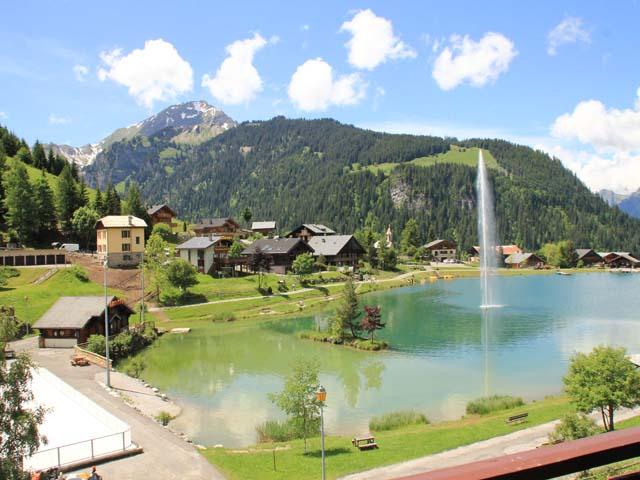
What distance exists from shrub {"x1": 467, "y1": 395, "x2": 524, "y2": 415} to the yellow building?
71.5 meters

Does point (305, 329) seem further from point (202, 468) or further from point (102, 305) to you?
point (202, 468)

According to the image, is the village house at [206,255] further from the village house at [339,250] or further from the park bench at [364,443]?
the park bench at [364,443]

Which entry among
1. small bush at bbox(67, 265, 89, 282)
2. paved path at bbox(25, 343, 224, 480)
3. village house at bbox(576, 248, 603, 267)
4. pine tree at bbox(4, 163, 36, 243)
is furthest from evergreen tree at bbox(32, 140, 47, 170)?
village house at bbox(576, 248, 603, 267)

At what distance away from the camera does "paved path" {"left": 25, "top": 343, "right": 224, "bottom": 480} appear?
2338 cm

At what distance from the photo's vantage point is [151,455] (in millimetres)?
25531

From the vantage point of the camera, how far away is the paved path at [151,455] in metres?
23.4

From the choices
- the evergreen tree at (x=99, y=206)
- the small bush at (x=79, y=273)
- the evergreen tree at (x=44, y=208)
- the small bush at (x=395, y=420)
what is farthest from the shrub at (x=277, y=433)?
the evergreen tree at (x=99, y=206)

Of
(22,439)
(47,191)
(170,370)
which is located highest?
(47,191)

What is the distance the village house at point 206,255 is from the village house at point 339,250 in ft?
91.6

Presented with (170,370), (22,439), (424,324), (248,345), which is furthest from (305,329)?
(22,439)

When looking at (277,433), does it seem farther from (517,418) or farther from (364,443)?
(517,418)

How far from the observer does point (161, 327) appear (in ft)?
221

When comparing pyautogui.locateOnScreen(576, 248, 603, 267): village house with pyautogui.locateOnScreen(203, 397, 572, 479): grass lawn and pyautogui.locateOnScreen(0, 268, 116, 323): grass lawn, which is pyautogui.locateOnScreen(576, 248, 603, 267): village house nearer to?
pyautogui.locateOnScreen(0, 268, 116, 323): grass lawn

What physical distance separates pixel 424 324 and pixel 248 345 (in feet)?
73.4
